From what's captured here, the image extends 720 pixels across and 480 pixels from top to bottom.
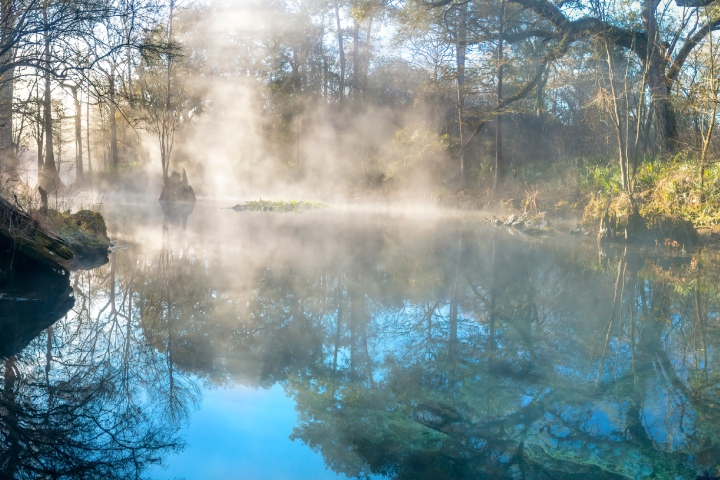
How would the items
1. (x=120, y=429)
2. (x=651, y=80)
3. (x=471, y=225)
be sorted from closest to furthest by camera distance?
(x=120, y=429), (x=651, y=80), (x=471, y=225)

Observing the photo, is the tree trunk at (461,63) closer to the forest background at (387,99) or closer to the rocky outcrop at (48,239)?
the forest background at (387,99)

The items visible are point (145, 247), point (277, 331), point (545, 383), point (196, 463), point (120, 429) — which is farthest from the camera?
point (145, 247)

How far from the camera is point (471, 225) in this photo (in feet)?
58.5

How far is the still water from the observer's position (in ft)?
11.0

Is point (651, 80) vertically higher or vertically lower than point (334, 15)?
lower

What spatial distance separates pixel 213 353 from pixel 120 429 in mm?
1520

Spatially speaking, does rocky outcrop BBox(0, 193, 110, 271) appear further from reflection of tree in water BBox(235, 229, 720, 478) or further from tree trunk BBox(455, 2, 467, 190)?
tree trunk BBox(455, 2, 467, 190)

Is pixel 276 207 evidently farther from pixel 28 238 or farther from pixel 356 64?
pixel 28 238

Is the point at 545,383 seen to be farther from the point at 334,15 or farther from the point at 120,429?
the point at 334,15

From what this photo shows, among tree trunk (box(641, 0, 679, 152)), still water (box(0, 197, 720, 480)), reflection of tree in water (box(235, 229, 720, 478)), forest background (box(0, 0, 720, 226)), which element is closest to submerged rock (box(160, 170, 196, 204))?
forest background (box(0, 0, 720, 226))

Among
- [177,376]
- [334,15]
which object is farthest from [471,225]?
[334,15]

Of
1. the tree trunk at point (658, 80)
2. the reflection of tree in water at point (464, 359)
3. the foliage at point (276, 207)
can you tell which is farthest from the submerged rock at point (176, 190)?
the tree trunk at point (658, 80)

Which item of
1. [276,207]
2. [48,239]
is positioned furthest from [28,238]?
[276,207]

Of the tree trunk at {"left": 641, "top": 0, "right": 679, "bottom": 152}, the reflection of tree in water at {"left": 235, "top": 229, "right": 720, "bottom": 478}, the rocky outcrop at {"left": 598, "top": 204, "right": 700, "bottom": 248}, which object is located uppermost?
the tree trunk at {"left": 641, "top": 0, "right": 679, "bottom": 152}
